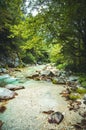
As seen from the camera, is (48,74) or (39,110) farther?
(48,74)

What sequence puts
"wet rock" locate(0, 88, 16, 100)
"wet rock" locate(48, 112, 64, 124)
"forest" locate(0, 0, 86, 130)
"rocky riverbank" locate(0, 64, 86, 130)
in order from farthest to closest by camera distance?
"wet rock" locate(0, 88, 16, 100)
"wet rock" locate(48, 112, 64, 124)
"rocky riverbank" locate(0, 64, 86, 130)
"forest" locate(0, 0, 86, 130)

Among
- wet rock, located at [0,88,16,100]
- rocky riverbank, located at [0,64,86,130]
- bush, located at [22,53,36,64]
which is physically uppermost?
wet rock, located at [0,88,16,100]

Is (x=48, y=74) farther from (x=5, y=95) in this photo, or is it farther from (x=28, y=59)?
(x=28, y=59)

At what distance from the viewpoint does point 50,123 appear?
5520 millimetres

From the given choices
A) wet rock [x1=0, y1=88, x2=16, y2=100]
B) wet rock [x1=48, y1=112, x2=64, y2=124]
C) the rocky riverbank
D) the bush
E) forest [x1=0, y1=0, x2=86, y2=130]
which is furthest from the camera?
the bush

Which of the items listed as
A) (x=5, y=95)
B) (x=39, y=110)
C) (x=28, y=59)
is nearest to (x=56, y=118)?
Result: (x=39, y=110)

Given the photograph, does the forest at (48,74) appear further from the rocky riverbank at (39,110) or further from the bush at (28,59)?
the bush at (28,59)

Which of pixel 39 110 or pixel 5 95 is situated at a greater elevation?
pixel 5 95

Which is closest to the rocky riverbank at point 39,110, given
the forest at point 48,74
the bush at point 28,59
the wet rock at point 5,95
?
the forest at point 48,74

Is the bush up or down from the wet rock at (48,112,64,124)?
down

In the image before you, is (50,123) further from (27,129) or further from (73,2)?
(73,2)

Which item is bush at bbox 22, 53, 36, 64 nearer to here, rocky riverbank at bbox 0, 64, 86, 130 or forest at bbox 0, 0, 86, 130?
forest at bbox 0, 0, 86, 130

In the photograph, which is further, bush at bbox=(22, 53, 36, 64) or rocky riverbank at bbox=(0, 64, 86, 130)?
bush at bbox=(22, 53, 36, 64)

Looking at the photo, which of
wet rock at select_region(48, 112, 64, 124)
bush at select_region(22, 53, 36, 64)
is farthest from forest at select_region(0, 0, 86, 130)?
bush at select_region(22, 53, 36, 64)
